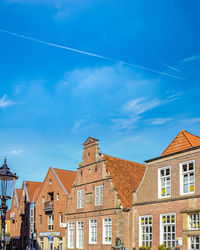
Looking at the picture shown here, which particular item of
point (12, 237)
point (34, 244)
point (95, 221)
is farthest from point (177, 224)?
point (12, 237)

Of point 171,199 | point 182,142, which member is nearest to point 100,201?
point 171,199

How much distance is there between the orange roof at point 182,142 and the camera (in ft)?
91.4

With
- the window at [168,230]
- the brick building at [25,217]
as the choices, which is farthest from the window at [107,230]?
the brick building at [25,217]

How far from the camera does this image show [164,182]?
28.8 metres

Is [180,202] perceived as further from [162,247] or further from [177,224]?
[162,247]

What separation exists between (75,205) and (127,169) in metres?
6.81

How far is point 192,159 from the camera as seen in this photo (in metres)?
26.5

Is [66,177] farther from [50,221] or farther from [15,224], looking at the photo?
[15,224]

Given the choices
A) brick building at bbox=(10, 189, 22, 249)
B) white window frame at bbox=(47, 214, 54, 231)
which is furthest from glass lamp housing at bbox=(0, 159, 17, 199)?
brick building at bbox=(10, 189, 22, 249)

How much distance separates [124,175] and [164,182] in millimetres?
8941

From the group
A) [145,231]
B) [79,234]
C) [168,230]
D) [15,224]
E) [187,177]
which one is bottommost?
[15,224]

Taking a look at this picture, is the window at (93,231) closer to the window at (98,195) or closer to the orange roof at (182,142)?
the window at (98,195)

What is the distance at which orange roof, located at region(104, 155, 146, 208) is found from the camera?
115 ft

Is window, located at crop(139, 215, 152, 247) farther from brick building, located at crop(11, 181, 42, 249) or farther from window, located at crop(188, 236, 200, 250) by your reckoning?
brick building, located at crop(11, 181, 42, 249)
